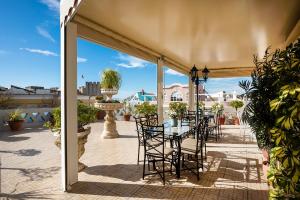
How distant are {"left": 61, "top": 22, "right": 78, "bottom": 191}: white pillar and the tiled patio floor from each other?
0.91 feet

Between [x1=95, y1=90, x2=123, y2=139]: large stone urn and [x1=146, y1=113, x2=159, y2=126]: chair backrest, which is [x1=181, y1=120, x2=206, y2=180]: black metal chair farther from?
[x1=95, y1=90, x2=123, y2=139]: large stone urn

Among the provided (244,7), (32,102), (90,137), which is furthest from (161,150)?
(32,102)

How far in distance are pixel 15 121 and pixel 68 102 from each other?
19.0 feet

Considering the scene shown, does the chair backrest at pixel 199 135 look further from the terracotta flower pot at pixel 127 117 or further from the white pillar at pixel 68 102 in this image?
the terracotta flower pot at pixel 127 117

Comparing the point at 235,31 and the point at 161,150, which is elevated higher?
the point at 235,31

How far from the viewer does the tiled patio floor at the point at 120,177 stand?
9.84 feet

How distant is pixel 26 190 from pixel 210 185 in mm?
2655

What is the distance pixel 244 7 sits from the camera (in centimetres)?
301

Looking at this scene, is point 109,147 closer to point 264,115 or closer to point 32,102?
point 264,115

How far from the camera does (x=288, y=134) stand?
1875 millimetres

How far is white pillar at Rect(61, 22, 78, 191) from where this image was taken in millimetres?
3125

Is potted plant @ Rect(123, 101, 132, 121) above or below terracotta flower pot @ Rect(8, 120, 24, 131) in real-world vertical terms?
above

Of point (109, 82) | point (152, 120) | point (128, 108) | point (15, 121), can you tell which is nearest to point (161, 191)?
point (152, 120)

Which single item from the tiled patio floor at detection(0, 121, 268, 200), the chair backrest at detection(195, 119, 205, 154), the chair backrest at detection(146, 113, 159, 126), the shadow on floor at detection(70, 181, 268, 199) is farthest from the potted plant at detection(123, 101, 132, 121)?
the shadow on floor at detection(70, 181, 268, 199)
